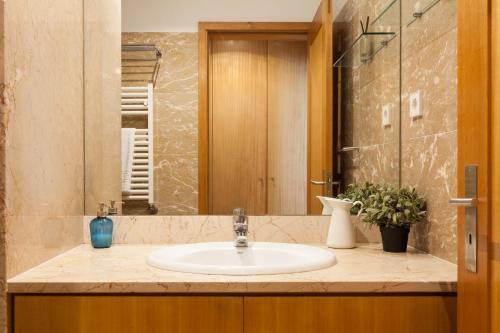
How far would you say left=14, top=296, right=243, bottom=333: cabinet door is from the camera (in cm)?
113

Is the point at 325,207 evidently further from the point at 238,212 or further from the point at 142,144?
the point at 142,144

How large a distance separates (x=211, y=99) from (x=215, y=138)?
0.49ft

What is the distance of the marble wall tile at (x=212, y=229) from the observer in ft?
5.58

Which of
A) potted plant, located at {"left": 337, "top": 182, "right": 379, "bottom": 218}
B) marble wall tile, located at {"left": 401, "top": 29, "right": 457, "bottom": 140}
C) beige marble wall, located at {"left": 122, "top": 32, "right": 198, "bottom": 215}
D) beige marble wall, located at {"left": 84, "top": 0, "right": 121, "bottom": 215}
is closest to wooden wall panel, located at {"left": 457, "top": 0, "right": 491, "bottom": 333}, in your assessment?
marble wall tile, located at {"left": 401, "top": 29, "right": 457, "bottom": 140}

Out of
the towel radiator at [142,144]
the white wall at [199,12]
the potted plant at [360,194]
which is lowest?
the potted plant at [360,194]

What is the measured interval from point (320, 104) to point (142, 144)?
2.29ft

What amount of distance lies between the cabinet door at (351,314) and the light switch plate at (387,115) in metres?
0.74

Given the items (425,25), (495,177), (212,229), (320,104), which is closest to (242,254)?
(212,229)

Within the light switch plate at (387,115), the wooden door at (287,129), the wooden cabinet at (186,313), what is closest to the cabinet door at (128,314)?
the wooden cabinet at (186,313)

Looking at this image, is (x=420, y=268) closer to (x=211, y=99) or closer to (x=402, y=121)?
(x=402, y=121)

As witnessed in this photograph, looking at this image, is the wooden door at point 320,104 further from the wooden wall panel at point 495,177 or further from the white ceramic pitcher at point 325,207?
the wooden wall panel at point 495,177

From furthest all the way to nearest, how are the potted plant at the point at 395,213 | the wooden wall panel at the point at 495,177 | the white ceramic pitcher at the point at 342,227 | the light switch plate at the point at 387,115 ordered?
the light switch plate at the point at 387,115 < the white ceramic pitcher at the point at 342,227 < the potted plant at the point at 395,213 < the wooden wall panel at the point at 495,177

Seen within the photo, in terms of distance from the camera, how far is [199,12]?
1723mm

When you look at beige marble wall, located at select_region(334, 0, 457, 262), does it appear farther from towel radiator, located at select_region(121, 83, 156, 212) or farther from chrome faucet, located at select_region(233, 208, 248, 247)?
towel radiator, located at select_region(121, 83, 156, 212)
